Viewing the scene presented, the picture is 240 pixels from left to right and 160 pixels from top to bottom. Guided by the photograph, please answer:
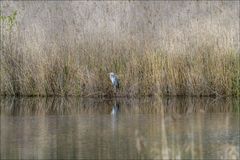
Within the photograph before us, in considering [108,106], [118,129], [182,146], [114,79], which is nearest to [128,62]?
[114,79]

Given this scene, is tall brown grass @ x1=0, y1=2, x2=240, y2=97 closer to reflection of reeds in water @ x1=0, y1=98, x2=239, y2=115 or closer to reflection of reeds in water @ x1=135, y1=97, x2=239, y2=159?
reflection of reeds in water @ x1=0, y1=98, x2=239, y2=115

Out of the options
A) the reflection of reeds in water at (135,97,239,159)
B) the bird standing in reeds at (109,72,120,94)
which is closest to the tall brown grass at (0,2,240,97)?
the bird standing in reeds at (109,72,120,94)

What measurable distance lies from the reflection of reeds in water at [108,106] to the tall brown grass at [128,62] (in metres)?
0.42

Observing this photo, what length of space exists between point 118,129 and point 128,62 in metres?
4.79

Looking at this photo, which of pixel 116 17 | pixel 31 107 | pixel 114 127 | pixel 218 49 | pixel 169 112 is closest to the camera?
pixel 114 127

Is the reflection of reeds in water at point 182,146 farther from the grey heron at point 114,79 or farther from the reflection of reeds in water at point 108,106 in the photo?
the grey heron at point 114,79

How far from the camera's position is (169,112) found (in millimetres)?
12406

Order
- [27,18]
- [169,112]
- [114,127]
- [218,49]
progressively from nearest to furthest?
[114,127] < [169,112] < [218,49] < [27,18]

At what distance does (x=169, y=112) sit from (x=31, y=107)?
8.44 ft

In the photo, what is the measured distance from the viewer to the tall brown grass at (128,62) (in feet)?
48.3

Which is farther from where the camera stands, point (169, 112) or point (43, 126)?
point (169, 112)

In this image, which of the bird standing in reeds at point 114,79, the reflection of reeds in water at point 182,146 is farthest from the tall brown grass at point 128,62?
the reflection of reeds in water at point 182,146

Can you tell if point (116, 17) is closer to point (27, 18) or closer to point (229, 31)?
point (229, 31)

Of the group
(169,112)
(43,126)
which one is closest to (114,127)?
(43,126)
